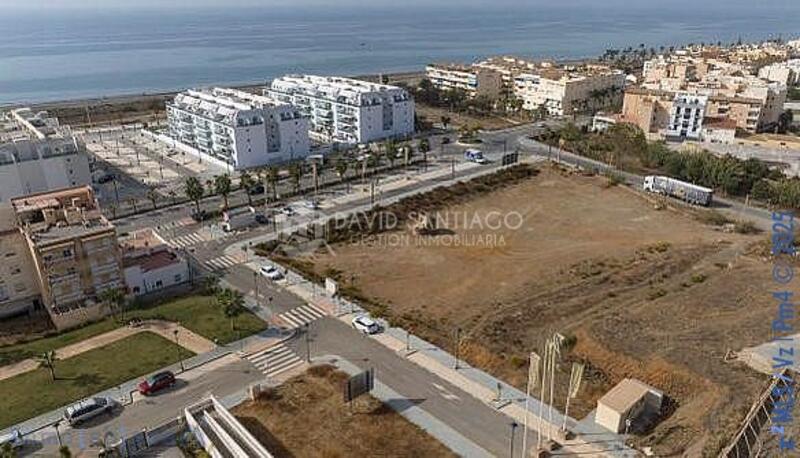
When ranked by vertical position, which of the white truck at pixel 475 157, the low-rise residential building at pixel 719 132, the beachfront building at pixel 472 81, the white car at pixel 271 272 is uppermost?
the beachfront building at pixel 472 81

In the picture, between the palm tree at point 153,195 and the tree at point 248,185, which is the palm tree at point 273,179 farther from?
the palm tree at point 153,195

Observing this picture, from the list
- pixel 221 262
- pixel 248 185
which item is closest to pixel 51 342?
pixel 221 262

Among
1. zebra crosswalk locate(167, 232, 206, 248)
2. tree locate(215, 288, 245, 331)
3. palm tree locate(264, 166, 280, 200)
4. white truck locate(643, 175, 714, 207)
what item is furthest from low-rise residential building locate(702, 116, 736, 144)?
tree locate(215, 288, 245, 331)

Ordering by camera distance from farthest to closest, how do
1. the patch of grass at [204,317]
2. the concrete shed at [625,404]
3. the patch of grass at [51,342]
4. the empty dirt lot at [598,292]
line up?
1. the patch of grass at [204,317]
2. the patch of grass at [51,342]
3. the empty dirt lot at [598,292]
4. the concrete shed at [625,404]

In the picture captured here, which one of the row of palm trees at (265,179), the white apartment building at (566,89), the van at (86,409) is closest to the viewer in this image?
the van at (86,409)

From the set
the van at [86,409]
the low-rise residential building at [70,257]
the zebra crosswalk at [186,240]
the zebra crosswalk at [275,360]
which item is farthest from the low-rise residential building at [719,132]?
the van at [86,409]

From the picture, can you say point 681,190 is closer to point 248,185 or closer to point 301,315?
point 301,315

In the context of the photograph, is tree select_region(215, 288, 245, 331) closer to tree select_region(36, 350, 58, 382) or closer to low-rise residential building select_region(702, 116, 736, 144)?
tree select_region(36, 350, 58, 382)
